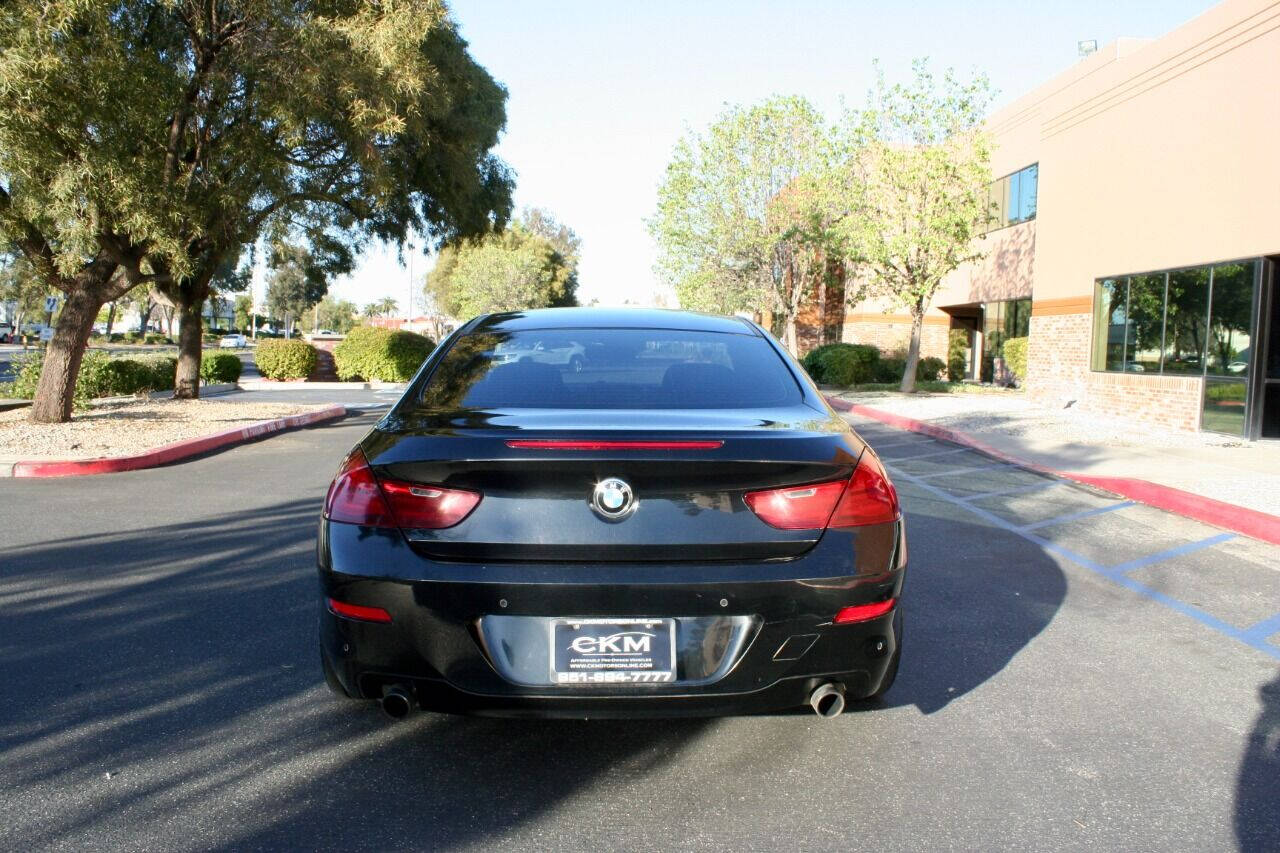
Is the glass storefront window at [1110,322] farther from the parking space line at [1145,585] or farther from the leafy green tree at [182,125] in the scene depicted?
the leafy green tree at [182,125]

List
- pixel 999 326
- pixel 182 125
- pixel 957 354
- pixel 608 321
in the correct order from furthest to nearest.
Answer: pixel 957 354 < pixel 999 326 < pixel 182 125 < pixel 608 321

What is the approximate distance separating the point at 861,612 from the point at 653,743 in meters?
0.98

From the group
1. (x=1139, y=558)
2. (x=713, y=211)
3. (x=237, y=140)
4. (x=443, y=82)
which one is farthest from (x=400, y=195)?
(x=1139, y=558)

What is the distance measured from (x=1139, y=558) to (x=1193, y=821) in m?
4.29

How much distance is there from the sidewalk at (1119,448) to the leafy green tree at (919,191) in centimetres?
428

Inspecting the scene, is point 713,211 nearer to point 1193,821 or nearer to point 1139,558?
point 1139,558

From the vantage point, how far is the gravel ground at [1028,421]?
1445cm

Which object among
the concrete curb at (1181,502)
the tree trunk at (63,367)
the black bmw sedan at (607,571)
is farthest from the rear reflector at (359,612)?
the tree trunk at (63,367)

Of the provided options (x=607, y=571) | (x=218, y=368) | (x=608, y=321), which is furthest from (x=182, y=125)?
(x=607, y=571)

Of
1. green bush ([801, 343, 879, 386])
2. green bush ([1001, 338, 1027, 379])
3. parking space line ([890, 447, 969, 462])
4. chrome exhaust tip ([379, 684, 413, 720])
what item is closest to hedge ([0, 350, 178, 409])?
parking space line ([890, 447, 969, 462])

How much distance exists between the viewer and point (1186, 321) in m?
16.0

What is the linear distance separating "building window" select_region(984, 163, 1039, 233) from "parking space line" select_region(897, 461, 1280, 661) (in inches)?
707

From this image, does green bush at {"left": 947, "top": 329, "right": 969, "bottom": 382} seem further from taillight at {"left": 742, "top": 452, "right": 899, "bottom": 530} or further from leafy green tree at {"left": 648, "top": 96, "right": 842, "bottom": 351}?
taillight at {"left": 742, "top": 452, "right": 899, "bottom": 530}

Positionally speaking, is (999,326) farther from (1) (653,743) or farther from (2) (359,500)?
(2) (359,500)
